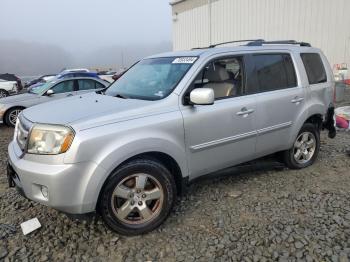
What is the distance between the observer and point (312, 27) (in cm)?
1642

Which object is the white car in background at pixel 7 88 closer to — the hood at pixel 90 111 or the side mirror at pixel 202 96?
the hood at pixel 90 111

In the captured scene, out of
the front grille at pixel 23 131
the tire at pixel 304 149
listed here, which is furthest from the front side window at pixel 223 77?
the front grille at pixel 23 131

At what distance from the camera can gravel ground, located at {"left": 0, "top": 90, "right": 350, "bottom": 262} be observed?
9.30 ft

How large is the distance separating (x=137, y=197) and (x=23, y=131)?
122cm

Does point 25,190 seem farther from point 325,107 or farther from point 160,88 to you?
point 325,107

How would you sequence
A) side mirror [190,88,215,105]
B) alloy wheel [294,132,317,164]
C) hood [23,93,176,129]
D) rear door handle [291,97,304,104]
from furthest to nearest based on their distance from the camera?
alloy wheel [294,132,317,164] < rear door handle [291,97,304,104] < side mirror [190,88,215,105] < hood [23,93,176,129]

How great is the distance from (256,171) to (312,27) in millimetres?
14250

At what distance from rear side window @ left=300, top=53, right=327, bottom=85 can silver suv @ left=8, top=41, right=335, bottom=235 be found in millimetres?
26

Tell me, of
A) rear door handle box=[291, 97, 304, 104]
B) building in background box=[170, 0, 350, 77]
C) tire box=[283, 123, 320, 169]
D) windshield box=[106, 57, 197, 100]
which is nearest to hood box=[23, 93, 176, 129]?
windshield box=[106, 57, 197, 100]

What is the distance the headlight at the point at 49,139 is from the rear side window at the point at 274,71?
93.4 inches

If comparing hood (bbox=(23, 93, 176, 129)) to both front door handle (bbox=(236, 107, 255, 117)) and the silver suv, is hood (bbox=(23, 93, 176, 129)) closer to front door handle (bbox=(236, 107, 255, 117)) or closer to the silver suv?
the silver suv

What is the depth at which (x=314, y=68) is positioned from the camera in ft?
15.5

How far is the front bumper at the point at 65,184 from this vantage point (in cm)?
263

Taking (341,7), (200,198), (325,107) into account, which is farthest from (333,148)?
(341,7)
